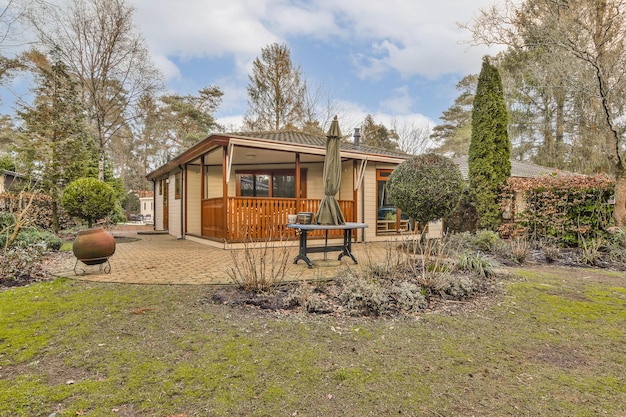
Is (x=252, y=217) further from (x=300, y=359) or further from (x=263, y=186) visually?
(x=300, y=359)

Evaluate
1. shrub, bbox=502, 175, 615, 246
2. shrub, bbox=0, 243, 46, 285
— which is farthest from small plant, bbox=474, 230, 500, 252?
shrub, bbox=0, 243, 46, 285

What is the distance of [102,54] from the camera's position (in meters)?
14.6

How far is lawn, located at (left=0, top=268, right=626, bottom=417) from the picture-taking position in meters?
1.75

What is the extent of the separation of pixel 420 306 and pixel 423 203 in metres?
3.52

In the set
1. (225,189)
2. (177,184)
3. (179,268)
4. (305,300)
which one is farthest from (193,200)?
(305,300)

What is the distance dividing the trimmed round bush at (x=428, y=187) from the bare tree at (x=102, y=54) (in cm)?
1343

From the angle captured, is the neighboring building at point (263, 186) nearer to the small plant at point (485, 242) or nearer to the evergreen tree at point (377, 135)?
the small plant at point (485, 242)

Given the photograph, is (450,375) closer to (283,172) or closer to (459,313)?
(459,313)

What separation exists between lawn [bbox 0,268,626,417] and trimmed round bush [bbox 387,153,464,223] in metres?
3.21

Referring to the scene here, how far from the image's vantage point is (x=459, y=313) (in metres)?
3.34

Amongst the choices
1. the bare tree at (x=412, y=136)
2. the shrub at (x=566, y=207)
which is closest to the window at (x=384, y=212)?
the shrub at (x=566, y=207)

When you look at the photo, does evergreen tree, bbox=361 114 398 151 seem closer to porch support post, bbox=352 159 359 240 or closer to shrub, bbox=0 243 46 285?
porch support post, bbox=352 159 359 240

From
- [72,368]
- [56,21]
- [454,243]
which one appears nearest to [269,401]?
[72,368]

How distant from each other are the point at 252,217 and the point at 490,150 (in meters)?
7.03
